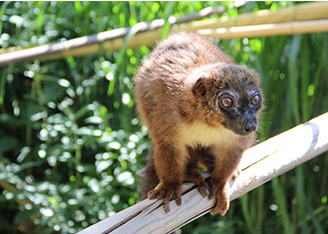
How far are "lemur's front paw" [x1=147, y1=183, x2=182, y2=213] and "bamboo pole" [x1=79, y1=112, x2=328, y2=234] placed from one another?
2 cm

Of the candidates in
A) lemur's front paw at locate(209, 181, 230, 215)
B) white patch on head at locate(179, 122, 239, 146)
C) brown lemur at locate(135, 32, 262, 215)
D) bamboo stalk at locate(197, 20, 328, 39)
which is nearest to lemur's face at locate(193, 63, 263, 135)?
brown lemur at locate(135, 32, 262, 215)

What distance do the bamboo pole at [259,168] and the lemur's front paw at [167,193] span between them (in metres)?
0.02

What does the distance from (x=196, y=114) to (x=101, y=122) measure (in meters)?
1.42

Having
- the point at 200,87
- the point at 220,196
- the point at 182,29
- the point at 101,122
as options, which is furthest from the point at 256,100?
the point at 101,122

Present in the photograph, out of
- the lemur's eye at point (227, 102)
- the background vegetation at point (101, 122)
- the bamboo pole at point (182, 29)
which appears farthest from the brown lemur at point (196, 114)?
the background vegetation at point (101, 122)

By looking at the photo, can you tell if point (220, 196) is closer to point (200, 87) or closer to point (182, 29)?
point (200, 87)

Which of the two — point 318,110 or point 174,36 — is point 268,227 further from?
point 174,36

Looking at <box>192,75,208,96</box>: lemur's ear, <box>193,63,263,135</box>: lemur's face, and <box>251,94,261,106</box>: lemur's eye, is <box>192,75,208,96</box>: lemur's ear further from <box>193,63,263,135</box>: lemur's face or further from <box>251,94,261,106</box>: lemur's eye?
<box>251,94,261,106</box>: lemur's eye

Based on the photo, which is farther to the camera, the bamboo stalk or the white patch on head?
the bamboo stalk

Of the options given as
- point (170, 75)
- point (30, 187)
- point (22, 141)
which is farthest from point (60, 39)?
point (170, 75)

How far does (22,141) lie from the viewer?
4.32 metres

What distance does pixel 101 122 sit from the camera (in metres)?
3.70

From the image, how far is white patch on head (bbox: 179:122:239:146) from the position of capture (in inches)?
96.3

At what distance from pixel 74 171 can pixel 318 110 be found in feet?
6.87
